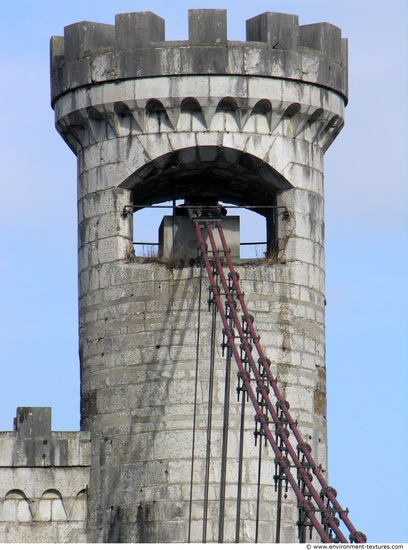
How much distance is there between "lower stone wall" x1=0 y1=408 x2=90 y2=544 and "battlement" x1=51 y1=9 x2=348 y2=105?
5.45 m

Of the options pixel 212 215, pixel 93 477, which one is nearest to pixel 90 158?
pixel 212 215

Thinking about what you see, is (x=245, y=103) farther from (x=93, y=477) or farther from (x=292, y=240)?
A: (x=93, y=477)

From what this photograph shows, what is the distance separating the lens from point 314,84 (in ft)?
136

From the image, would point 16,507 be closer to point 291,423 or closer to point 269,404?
point 269,404

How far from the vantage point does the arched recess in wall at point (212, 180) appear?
41.1m

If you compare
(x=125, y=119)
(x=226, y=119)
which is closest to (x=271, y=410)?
(x=226, y=119)

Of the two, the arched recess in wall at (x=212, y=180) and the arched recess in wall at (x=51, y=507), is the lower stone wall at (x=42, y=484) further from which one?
the arched recess in wall at (x=212, y=180)

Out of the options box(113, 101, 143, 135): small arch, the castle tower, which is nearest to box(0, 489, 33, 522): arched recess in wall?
the castle tower

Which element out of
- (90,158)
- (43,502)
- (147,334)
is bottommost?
(43,502)

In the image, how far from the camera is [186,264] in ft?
134

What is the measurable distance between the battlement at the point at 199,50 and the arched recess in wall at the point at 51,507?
20.6 feet

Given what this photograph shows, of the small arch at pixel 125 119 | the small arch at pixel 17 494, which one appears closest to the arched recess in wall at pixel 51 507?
the small arch at pixel 17 494

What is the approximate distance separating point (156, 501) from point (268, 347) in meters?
2.90

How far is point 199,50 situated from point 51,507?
7.34 metres
